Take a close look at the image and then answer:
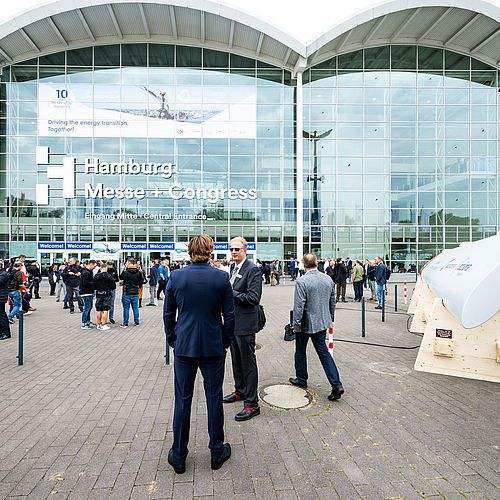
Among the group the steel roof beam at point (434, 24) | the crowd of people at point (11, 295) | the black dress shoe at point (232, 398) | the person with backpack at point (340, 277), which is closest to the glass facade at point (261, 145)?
the steel roof beam at point (434, 24)

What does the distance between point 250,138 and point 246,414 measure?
25.4 m

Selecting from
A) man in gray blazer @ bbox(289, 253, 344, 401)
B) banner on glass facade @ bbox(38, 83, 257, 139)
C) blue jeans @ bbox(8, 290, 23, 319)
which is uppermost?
banner on glass facade @ bbox(38, 83, 257, 139)

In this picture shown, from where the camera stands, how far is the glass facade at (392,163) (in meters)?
27.2

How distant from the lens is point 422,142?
2722 cm

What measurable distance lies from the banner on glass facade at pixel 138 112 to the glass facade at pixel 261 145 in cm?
10

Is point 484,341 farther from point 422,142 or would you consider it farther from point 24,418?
point 422,142

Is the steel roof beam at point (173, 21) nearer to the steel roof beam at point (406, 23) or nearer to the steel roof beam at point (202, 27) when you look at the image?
the steel roof beam at point (202, 27)

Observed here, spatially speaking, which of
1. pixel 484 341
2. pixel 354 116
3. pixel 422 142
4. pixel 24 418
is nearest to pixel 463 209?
pixel 422 142

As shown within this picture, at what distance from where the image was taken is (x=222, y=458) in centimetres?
305

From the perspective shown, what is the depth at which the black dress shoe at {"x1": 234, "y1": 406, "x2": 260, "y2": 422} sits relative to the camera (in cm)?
390

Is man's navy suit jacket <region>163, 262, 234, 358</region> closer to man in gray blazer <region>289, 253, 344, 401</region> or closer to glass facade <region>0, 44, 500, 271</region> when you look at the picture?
man in gray blazer <region>289, 253, 344, 401</region>

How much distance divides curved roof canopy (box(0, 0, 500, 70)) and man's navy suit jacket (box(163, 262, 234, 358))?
26752 millimetres

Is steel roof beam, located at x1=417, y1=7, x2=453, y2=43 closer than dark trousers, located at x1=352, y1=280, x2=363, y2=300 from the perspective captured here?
No

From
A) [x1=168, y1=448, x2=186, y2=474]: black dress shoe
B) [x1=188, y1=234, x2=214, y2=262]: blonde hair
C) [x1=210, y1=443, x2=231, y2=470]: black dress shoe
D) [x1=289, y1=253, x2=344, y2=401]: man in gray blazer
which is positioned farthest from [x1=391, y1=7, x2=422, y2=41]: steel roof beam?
[x1=168, y1=448, x2=186, y2=474]: black dress shoe
